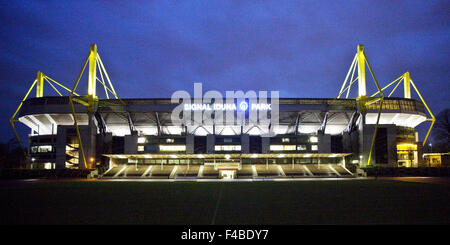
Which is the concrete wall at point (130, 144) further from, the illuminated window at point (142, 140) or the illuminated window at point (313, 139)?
the illuminated window at point (313, 139)

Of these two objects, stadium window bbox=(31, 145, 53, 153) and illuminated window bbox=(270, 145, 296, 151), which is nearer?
illuminated window bbox=(270, 145, 296, 151)

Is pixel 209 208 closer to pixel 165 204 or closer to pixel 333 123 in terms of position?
pixel 165 204

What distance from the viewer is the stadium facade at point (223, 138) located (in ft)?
227

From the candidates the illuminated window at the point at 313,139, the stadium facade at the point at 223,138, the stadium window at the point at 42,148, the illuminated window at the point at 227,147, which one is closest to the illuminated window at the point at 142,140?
the stadium facade at the point at 223,138

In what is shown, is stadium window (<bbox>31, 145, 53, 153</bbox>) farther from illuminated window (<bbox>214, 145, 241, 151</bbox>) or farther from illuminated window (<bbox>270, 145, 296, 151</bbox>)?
illuminated window (<bbox>270, 145, 296, 151</bbox>)

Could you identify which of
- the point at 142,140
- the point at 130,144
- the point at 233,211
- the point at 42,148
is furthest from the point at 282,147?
the point at 42,148

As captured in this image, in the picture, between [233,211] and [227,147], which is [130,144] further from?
[233,211]

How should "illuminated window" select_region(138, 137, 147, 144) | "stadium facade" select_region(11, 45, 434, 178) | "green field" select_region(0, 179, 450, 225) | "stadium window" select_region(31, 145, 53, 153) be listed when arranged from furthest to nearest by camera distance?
"illuminated window" select_region(138, 137, 147, 144)
"stadium window" select_region(31, 145, 53, 153)
"stadium facade" select_region(11, 45, 434, 178)
"green field" select_region(0, 179, 450, 225)

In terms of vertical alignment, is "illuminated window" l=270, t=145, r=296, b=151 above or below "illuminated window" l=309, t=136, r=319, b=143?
below

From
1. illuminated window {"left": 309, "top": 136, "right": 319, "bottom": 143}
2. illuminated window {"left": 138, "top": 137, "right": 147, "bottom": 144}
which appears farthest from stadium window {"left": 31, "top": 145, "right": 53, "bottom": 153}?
illuminated window {"left": 309, "top": 136, "right": 319, "bottom": 143}

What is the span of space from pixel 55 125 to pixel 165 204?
67307mm

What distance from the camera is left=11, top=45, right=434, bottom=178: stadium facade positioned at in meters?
69.2

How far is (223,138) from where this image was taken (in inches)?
2874
